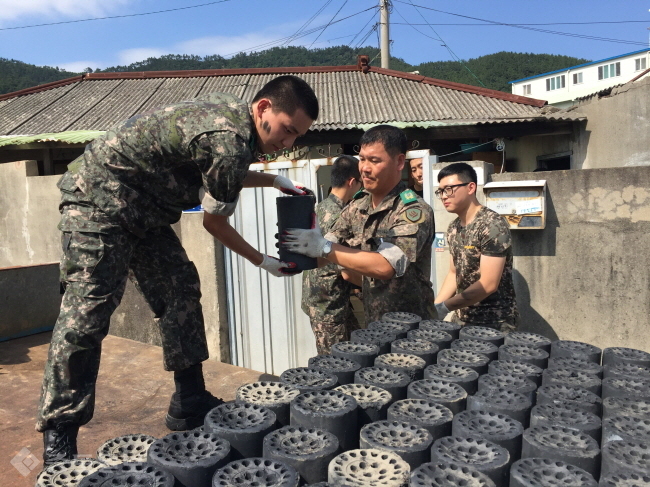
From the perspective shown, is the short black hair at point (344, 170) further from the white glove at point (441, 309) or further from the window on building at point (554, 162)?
the window on building at point (554, 162)

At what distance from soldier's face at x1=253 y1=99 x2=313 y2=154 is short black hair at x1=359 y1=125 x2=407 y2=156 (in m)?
0.61

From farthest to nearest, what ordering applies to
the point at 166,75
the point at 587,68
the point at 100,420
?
1. the point at 587,68
2. the point at 166,75
3. the point at 100,420

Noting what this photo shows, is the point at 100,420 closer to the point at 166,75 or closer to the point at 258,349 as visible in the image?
the point at 258,349

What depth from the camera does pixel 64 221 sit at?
2.13m

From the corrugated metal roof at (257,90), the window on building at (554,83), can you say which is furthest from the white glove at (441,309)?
the window on building at (554,83)

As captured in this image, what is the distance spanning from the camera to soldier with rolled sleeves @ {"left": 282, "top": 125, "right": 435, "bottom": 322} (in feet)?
8.14

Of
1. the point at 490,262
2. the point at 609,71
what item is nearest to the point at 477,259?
the point at 490,262

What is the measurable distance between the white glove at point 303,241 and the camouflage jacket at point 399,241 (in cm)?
38

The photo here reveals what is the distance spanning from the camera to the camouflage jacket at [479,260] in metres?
2.92

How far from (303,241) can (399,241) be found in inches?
21.5

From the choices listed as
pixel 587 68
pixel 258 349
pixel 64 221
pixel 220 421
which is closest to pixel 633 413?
pixel 220 421

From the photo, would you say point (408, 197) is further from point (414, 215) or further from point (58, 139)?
point (58, 139)

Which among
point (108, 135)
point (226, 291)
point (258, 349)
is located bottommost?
point (258, 349)

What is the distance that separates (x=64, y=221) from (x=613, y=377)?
7.05 ft
